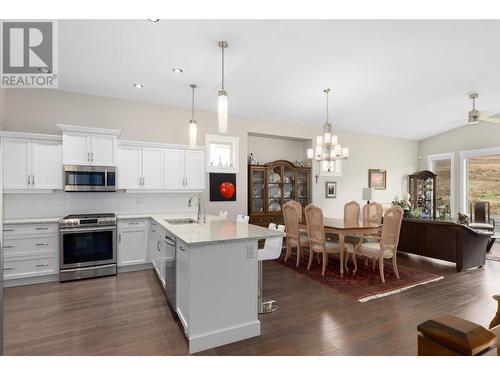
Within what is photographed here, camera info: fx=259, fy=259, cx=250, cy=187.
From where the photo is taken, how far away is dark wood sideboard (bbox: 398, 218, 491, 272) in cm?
412

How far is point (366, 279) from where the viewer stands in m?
3.70

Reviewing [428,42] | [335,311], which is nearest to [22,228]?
[335,311]

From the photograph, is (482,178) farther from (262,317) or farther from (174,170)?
(174,170)

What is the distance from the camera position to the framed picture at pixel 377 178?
24.4 feet

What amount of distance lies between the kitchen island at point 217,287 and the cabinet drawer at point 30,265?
8.22 feet

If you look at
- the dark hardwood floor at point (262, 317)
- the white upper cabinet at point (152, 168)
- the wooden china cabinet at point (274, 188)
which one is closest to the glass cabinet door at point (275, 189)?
the wooden china cabinet at point (274, 188)

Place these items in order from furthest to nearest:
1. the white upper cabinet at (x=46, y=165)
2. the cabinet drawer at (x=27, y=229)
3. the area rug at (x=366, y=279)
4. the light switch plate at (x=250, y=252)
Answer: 1. the white upper cabinet at (x=46, y=165)
2. the cabinet drawer at (x=27, y=229)
3. the area rug at (x=366, y=279)
4. the light switch plate at (x=250, y=252)

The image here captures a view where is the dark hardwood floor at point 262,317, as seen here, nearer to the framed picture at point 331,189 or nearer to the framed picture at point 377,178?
the framed picture at point 331,189

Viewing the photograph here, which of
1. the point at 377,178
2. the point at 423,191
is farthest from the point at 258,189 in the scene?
the point at 423,191

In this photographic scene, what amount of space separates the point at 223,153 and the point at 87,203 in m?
2.67

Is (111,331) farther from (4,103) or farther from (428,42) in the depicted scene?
(428,42)

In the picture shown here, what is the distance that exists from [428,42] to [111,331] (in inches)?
205

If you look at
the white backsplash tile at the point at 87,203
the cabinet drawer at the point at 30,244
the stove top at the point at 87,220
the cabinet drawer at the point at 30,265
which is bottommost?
the cabinet drawer at the point at 30,265

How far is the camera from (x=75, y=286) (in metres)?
3.55
